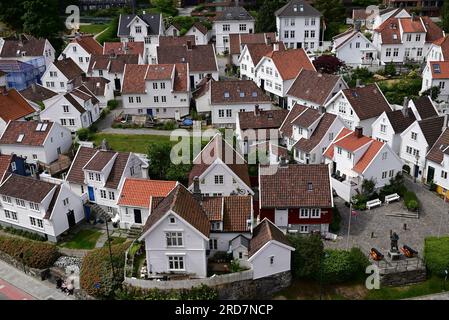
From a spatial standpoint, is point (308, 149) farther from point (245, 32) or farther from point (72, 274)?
point (245, 32)

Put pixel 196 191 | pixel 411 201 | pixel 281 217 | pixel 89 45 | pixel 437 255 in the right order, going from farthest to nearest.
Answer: pixel 89 45 < pixel 411 201 < pixel 281 217 < pixel 196 191 < pixel 437 255

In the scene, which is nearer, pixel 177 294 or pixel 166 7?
pixel 177 294

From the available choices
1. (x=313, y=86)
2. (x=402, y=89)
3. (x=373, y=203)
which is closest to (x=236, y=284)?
(x=373, y=203)

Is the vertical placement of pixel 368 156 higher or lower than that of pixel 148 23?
lower

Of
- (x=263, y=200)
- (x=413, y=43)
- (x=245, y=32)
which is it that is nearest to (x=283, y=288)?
(x=263, y=200)

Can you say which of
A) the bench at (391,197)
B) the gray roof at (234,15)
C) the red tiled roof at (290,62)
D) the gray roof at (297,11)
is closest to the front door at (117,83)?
the red tiled roof at (290,62)

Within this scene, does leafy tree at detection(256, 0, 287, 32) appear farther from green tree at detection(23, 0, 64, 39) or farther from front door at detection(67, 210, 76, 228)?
front door at detection(67, 210, 76, 228)

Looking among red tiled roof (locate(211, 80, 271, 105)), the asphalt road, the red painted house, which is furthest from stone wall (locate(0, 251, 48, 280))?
red tiled roof (locate(211, 80, 271, 105))

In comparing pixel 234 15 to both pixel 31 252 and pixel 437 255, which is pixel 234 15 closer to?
pixel 31 252
